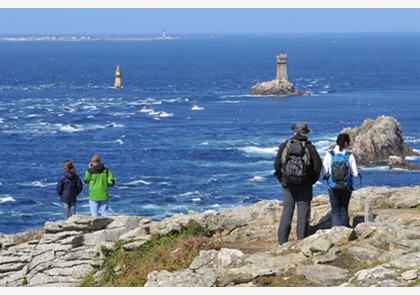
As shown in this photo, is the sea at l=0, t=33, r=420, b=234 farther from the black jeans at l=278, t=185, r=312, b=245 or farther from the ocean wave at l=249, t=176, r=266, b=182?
the black jeans at l=278, t=185, r=312, b=245

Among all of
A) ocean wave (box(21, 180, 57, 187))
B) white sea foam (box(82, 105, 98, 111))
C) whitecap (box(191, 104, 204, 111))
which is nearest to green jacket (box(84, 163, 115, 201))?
ocean wave (box(21, 180, 57, 187))

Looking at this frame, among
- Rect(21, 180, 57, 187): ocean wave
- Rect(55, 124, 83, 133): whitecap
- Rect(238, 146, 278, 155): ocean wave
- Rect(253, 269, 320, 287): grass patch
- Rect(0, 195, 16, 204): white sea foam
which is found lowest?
Rect(55, 124, 83, 133): whitecap

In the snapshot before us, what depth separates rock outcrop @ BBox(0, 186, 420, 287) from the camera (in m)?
11.7

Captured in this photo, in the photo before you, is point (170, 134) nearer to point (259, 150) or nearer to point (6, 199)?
point (259, 150)

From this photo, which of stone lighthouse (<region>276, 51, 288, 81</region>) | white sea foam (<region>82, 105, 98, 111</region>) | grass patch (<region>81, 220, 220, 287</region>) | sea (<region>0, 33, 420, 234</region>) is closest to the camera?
grass patch (<region>81, 220, 220, 287</region>)

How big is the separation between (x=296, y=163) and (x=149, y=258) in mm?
2549

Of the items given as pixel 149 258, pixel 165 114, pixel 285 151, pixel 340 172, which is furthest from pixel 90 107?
pixel 285 151

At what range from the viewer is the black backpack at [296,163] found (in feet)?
43.2

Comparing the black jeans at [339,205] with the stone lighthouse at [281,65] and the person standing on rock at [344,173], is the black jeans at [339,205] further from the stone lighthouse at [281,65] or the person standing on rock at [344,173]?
the stone lighthouse at [281,65]

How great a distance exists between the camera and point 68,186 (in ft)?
62.1

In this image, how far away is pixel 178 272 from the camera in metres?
12.5

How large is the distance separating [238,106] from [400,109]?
68.3ft

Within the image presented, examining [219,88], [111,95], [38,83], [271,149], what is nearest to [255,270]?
[271,149]

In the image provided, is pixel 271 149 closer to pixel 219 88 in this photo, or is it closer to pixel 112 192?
pixel 112 192
